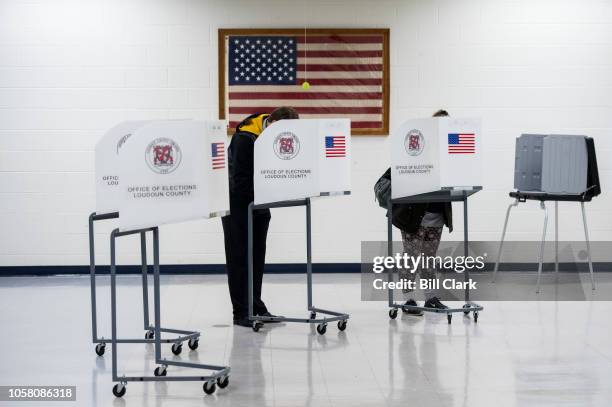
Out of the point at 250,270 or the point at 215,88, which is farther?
the point at 215,88

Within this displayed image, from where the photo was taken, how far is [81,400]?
13.8 ft

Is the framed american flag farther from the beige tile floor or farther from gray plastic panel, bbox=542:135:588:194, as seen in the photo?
the beige tile floor

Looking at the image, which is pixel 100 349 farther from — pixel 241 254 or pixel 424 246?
pixel 424 246

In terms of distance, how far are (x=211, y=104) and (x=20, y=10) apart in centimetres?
184

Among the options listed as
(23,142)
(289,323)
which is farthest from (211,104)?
(289,323)

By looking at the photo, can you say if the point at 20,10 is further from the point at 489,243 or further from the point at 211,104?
the point at 489,243

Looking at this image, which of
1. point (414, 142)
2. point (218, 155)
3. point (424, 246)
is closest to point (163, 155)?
point (218, 155)

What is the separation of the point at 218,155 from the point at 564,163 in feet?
13.1

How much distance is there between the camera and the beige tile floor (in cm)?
425

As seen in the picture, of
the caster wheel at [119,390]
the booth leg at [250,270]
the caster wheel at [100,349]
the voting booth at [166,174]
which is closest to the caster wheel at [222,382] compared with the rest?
the caster wheel at [119,390]

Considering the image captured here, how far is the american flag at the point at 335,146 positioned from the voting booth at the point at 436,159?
1.40 ft

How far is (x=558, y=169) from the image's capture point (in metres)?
7.60

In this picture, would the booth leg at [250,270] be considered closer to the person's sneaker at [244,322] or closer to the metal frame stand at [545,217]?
the person's sneaker at [244,322]

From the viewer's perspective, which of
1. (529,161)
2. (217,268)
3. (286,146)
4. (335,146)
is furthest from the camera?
(217,268)
